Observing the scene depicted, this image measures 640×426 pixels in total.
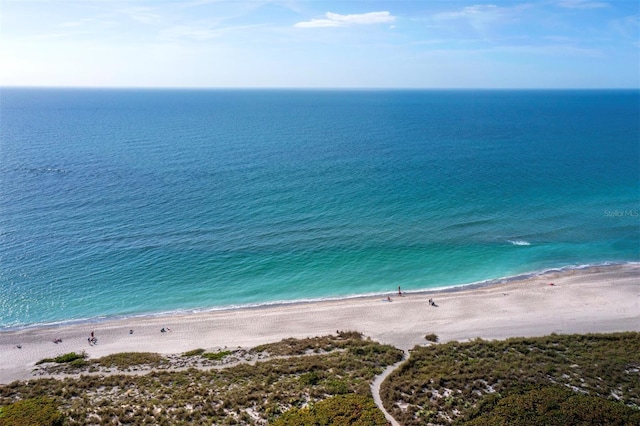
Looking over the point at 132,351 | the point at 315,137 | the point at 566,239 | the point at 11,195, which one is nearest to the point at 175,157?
the point at 11,195

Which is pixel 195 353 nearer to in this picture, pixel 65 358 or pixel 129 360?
pixel 129 360

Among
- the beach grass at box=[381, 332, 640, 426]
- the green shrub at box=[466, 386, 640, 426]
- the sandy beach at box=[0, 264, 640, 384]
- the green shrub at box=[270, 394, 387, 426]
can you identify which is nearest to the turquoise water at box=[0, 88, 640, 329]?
the sandy beach at box=[0, 264, 640, 384]

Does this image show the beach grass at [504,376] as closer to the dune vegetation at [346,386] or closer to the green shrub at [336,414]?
the dune vegetation at [346,386]

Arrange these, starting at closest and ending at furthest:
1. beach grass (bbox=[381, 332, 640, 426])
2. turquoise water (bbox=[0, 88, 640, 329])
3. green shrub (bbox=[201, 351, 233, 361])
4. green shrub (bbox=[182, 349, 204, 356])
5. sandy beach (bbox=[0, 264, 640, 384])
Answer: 1. beach grass (bbox=[381, 332, 640, 426])
2. green shrub (bbox=[201, 351, 233, 361])
3. green shrub (bbox=[182, 349, 204, 356])
4. sandy beach (bbox=[0, 264, 640, 384])
5. turquoise water (bbox=[0, 88, 640, 329])

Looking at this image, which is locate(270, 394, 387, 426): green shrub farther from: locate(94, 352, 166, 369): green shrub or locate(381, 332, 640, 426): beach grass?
locate(94, 352, 166, 369): green shrub

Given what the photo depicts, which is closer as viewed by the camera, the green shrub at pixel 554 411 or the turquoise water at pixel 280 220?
the green shrub at pixel 554 411

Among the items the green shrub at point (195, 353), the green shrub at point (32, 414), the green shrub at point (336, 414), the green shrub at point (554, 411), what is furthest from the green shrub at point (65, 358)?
the green shrub at point (554, 411)

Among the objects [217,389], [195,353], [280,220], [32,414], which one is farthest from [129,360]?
[280,220]
